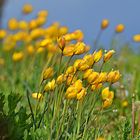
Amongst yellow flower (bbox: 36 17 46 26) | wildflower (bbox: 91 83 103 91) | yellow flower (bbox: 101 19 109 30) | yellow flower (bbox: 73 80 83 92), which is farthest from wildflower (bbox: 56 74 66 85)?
yellow flower (bbox: 36 17 46 26)

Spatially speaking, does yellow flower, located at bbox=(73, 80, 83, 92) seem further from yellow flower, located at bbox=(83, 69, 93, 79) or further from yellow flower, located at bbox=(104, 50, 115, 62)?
yellow flower, located at bbox=(104, 50, 115, 62)

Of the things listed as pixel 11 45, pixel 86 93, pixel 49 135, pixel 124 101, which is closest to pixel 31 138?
pixel 49 135

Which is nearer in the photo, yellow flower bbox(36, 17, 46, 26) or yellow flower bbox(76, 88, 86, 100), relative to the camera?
yellow flower bbox(76, 88, 86, 100)

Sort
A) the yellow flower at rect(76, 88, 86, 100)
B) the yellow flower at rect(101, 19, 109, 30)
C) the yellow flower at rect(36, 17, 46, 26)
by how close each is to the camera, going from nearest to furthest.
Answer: the yellow flower at rect(76, 88, 86, 100), the yellow flower at rect(101, 19, 109, 30), the yellow flower at rect(36, 17, 46, 26)

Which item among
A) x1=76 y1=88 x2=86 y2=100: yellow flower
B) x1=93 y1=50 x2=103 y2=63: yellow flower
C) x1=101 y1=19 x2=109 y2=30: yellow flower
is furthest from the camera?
x1=101 y1=19 x2=109 y2=30: yellow flower

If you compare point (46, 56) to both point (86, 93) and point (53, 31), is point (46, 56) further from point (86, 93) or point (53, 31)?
point (86, 93)

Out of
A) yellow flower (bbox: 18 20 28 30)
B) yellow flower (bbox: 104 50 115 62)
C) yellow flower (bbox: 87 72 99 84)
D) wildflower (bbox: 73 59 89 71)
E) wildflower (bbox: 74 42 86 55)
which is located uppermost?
wildflower (bbox: 74 42 86 55)

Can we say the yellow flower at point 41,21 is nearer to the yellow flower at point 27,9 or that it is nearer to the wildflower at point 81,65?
the yellow flower at point 27,9

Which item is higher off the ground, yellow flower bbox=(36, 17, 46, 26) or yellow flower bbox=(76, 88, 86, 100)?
yellow flower bbox=(76, 88, 86, 100)

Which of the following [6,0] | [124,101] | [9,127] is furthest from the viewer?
[6,0]

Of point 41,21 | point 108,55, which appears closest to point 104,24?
point 108,55

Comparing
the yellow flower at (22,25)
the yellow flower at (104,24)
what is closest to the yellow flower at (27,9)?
the yellow flower at (22,25)
